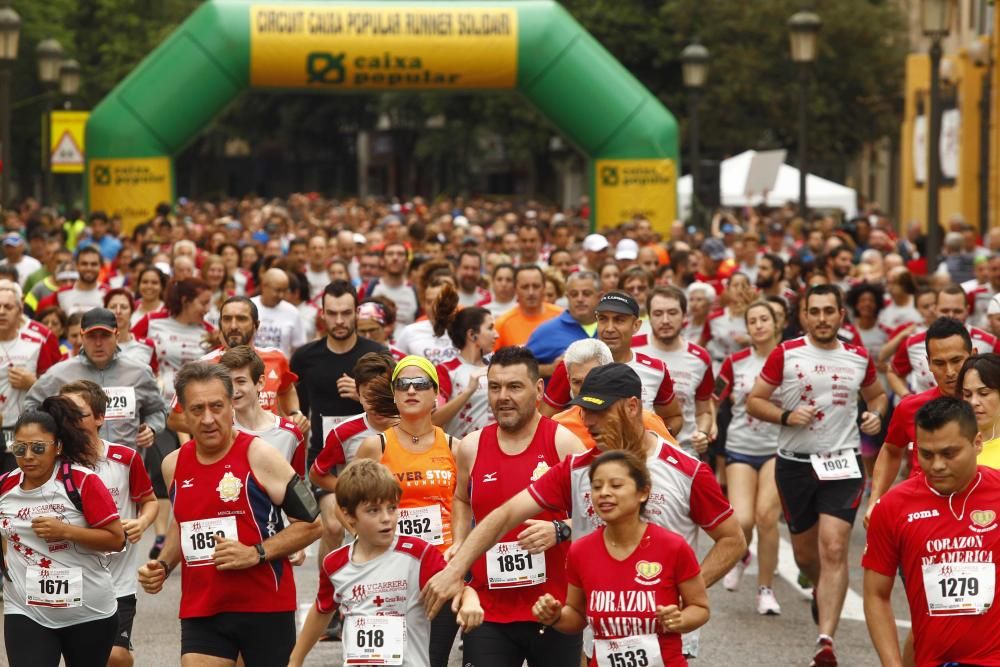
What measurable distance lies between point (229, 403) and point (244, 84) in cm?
1779

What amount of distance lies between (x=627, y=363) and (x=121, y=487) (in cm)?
229

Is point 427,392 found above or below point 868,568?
above

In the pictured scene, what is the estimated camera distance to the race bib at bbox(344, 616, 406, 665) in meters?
6.37

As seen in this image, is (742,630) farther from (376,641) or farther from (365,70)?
(365,70)

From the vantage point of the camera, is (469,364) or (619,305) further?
(469,364)

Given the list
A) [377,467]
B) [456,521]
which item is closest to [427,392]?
[456,521]

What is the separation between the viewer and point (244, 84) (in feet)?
79.3

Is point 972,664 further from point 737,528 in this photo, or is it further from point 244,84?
point 244,84

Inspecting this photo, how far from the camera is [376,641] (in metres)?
6.38

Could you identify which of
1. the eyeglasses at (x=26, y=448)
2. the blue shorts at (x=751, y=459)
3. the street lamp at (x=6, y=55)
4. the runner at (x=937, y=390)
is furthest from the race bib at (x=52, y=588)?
the street lamp at (x=6, y=55)

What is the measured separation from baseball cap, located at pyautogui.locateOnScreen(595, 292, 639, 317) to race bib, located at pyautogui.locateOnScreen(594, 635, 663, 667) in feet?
9.38

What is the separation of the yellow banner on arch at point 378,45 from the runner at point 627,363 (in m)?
15.3

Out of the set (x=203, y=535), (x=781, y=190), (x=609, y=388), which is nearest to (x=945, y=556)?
(x=609, y=388)

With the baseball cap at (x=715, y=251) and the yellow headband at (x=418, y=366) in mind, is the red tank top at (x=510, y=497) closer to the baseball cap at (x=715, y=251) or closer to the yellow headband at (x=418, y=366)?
the yellow headband at (x=418, y=366)
